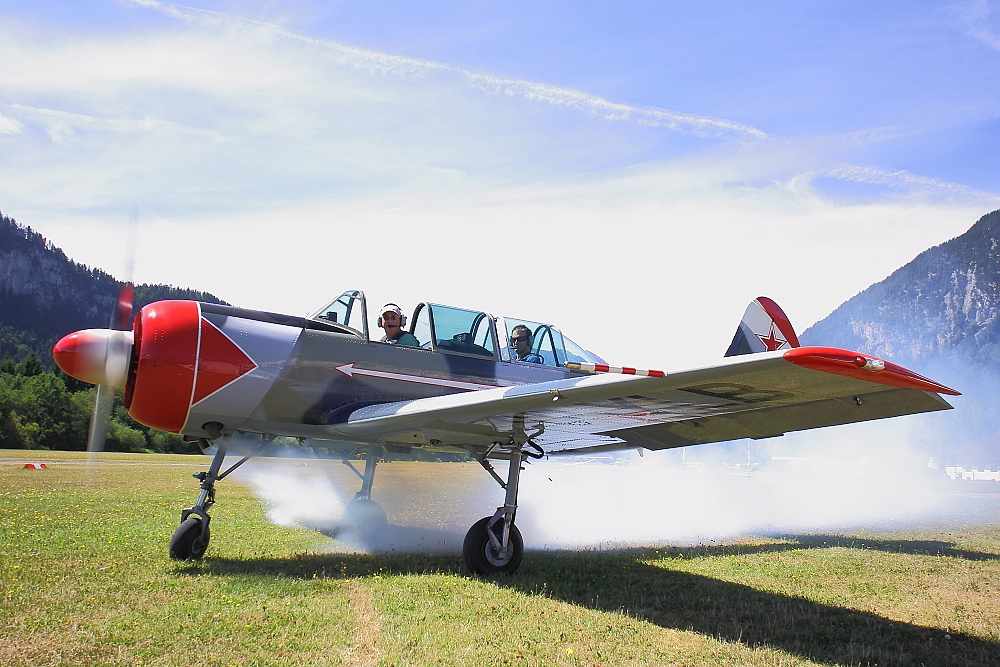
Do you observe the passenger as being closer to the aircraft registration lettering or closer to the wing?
the wing

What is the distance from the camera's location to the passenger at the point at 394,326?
823cm

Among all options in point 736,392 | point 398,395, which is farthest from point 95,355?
point 736,392

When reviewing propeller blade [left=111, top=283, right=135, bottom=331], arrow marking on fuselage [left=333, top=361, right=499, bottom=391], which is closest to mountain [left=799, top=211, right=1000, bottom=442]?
arrow marking on fuselage [left=333, top=361, right=499, bottom=391]

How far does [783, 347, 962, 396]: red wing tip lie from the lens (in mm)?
4176

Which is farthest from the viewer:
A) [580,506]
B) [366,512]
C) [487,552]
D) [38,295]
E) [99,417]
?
[38,295]

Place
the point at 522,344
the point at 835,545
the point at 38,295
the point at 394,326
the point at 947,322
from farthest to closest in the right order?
the point at 38,295 → the point at 947,322 → the point at 835,545 → the point at 522,344 → the point at 394,326

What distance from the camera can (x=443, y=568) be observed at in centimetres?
725

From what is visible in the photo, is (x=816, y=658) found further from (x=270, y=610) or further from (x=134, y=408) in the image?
(x=134, y=408)

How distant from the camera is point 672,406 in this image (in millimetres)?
6270

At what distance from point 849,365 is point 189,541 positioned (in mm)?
5980

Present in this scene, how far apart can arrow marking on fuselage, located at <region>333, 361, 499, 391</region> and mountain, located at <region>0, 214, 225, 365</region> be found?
144ft

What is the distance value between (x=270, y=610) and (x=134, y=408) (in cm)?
309

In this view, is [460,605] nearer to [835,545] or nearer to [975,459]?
[835,545]

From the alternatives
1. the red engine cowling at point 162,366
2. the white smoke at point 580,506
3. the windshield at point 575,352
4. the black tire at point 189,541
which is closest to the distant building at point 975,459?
the white smoke at point 580,506
